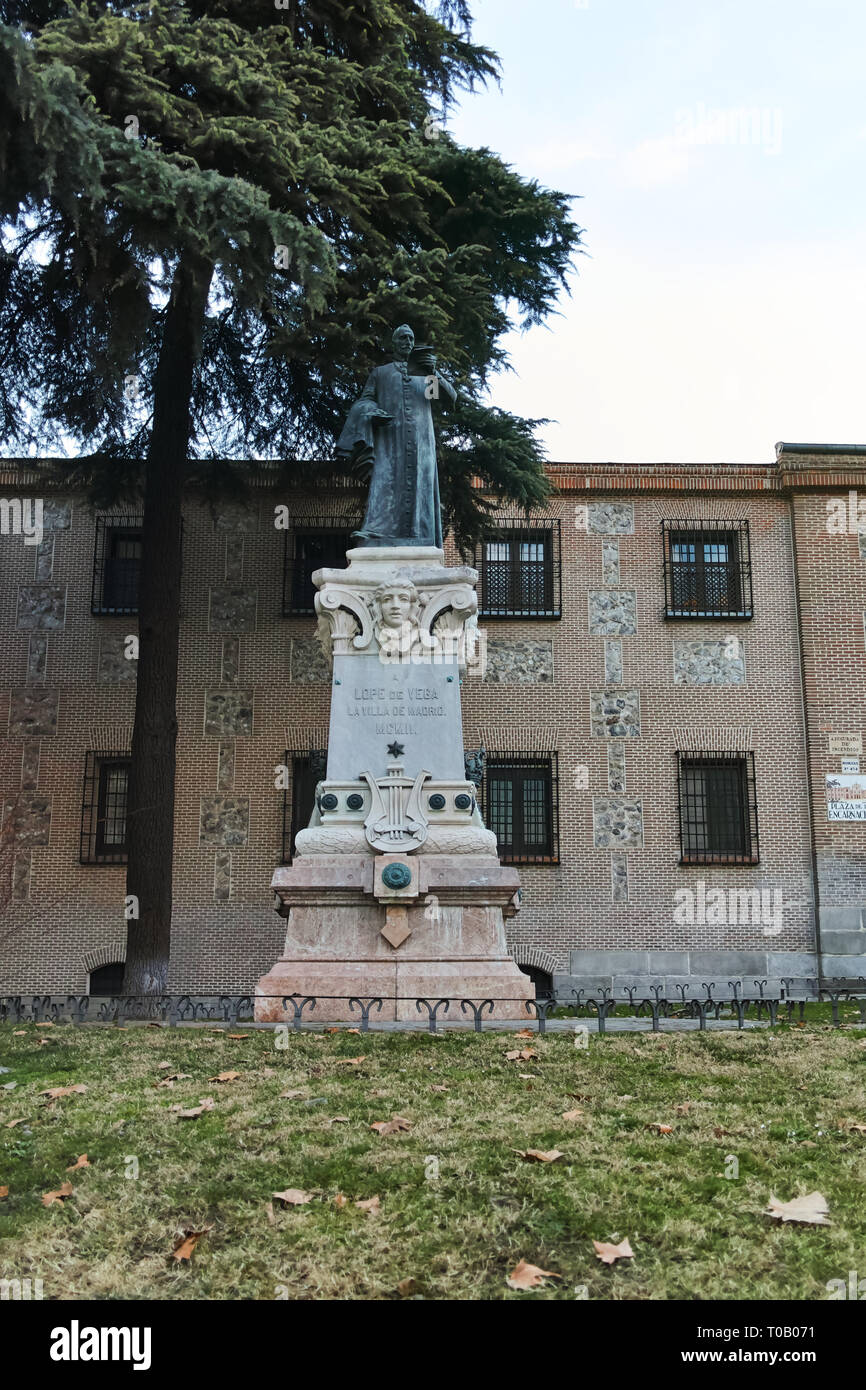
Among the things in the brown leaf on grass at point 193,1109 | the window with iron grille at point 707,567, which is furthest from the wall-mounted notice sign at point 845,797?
the brown leaf on grass at point 193,1109

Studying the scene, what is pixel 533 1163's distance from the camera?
16.3 feet

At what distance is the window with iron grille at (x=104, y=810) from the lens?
19734mm

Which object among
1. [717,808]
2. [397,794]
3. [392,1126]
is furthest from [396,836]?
[717,808]

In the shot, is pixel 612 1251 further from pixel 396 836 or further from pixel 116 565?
pixel 116 565

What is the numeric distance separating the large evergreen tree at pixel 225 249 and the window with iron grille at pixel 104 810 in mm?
4796

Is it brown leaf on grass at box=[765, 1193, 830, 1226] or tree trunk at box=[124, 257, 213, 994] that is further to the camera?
tree trunk at box=[124, 257, 213, 994]

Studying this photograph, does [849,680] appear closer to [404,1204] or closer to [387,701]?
[387,701]

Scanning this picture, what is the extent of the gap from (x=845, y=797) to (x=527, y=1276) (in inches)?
686

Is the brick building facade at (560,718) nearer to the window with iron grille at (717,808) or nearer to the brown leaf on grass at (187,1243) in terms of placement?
the window with iron grille at (717,808)

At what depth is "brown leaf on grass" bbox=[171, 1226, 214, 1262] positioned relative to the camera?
4184 millimetres

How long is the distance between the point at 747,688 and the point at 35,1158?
16802 millimetres

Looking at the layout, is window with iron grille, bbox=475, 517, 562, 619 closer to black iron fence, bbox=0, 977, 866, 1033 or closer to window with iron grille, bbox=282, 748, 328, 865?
window with iron grille, bbox=282, 748, 328, 865

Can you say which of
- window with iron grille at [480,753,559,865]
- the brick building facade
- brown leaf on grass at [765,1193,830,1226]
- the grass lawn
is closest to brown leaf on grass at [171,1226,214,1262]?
the grass lawn

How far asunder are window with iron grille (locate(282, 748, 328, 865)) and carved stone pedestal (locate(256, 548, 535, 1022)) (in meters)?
8.56
